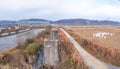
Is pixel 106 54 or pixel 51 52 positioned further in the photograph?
pixel 106 54

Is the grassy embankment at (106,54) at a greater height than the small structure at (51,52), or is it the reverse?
the small structure at (51,52)

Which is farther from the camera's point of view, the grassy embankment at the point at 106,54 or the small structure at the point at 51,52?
the grassy embankment at the point at 106,54

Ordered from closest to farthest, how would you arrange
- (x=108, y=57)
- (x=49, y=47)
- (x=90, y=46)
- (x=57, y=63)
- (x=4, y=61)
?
(x=4, y=61)
(x=57, y=63)
(x=49, y=47)
(x=108, y=57)
(x=90, y=46)

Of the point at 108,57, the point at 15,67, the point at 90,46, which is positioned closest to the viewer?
the point at 15,67

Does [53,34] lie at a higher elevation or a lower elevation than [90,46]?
higher

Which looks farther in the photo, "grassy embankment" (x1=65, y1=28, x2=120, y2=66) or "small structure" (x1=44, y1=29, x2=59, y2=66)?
"grassy embankment" (x1=65, y1=28, x2=120, y2=66)

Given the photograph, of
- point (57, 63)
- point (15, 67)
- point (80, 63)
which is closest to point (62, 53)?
point (57, 63)

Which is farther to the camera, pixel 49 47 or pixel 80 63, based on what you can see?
pixel 49 47

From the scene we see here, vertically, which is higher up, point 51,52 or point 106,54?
point 51,52

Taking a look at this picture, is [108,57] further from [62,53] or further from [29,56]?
[29,56]

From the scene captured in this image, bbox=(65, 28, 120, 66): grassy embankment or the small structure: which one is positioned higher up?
the small structure
